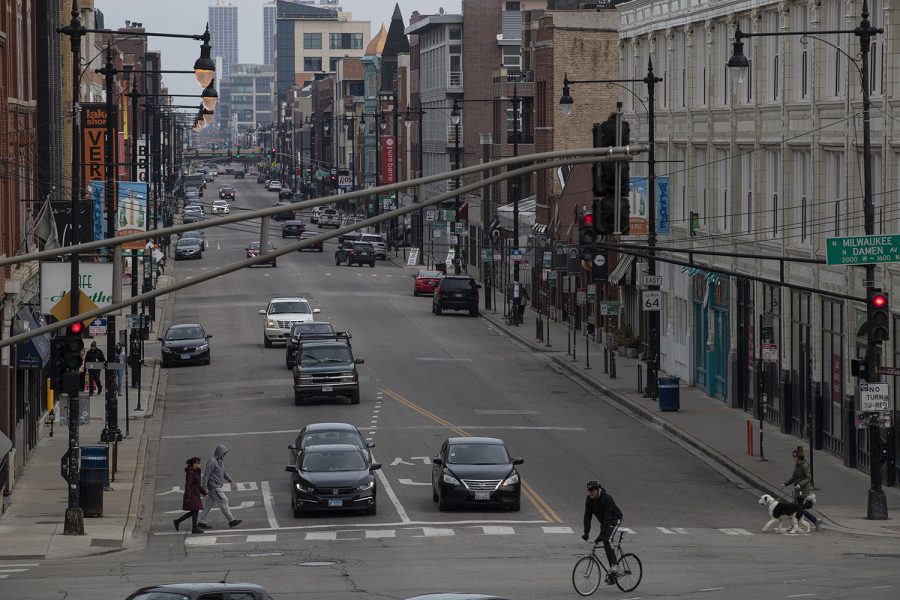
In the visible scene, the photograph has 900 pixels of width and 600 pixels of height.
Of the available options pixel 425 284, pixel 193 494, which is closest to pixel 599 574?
pixel 193 494

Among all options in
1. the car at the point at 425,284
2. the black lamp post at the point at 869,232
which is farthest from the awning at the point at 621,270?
the black lamp post at the point at 869,232

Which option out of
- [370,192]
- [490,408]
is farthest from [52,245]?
[370,192]

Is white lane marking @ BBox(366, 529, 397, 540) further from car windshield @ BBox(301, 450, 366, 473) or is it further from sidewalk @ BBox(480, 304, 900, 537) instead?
sidewalk @ BBox(480, 304, 900, 537)

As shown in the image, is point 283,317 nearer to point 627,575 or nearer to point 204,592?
point 627,575

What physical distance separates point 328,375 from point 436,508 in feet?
47.1

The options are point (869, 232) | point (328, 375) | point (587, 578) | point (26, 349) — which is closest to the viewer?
point (587, 578)

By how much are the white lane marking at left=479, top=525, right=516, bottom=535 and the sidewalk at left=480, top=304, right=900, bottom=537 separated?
6061 mm

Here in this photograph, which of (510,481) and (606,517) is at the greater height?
(606,517)

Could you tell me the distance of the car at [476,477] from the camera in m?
Result: 31.5

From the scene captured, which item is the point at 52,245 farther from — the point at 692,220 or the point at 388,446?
the point at 692,220

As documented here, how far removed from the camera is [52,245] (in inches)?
1571

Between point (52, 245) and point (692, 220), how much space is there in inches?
820

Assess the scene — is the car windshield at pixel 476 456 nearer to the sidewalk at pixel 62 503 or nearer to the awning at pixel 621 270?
the sidewalk at pixel 62 503

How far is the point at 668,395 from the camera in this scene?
152 ft
